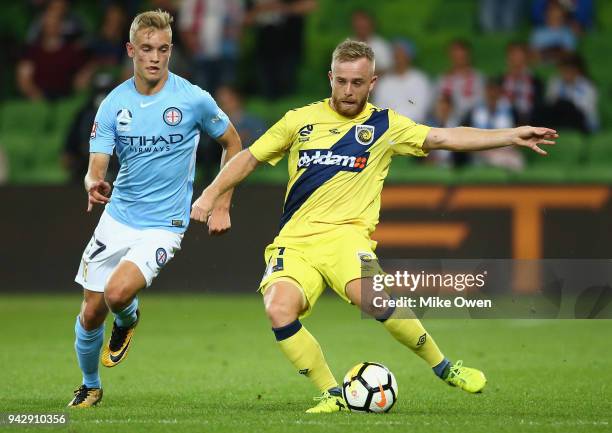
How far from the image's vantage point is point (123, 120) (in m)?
7.86

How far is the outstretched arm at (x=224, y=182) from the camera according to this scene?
7094 millimetres

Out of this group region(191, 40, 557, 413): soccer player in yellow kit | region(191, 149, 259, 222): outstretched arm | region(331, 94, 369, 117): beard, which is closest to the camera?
region(191, 149, 259, 222): outstretched arm

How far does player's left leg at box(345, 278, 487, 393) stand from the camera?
7.18 m

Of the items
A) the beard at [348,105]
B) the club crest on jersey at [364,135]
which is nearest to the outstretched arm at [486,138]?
the club crest on jersey at [364,135]

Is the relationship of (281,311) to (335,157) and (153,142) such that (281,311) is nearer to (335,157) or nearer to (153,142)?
(335,157)

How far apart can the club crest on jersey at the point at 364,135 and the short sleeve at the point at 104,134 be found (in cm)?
154

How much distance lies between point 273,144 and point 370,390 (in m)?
1.56

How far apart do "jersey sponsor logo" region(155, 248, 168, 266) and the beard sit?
1403 mm

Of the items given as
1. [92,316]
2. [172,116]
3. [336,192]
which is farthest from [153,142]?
[336,192]

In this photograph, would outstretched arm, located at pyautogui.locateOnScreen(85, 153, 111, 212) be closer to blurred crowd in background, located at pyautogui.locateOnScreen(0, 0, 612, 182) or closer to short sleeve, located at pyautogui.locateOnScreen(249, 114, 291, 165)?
short sleeve, located at pyautogui.locateOnScreen(249, 114, 291, 165)

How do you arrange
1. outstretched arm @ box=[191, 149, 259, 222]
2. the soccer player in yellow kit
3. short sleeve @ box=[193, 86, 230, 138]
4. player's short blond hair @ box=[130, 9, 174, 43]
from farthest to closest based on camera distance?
short sleeve @ box=[193, 86, 230, 138] → player's short blond hair @ box=[130, 9, 174, 43] → the soccer player in yellow kit → outstretched arm @ box=[191, 149, 259, 222]

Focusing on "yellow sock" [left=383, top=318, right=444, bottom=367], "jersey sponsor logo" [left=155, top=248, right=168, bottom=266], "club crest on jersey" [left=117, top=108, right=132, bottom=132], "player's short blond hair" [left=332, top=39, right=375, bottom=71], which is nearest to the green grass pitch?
"yellow sock" [left=383, top=318, right=444, bottom=367]

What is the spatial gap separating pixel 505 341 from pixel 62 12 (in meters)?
8.53

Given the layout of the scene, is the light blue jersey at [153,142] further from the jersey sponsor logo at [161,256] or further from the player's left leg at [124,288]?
the player's left leg at [124,288]
